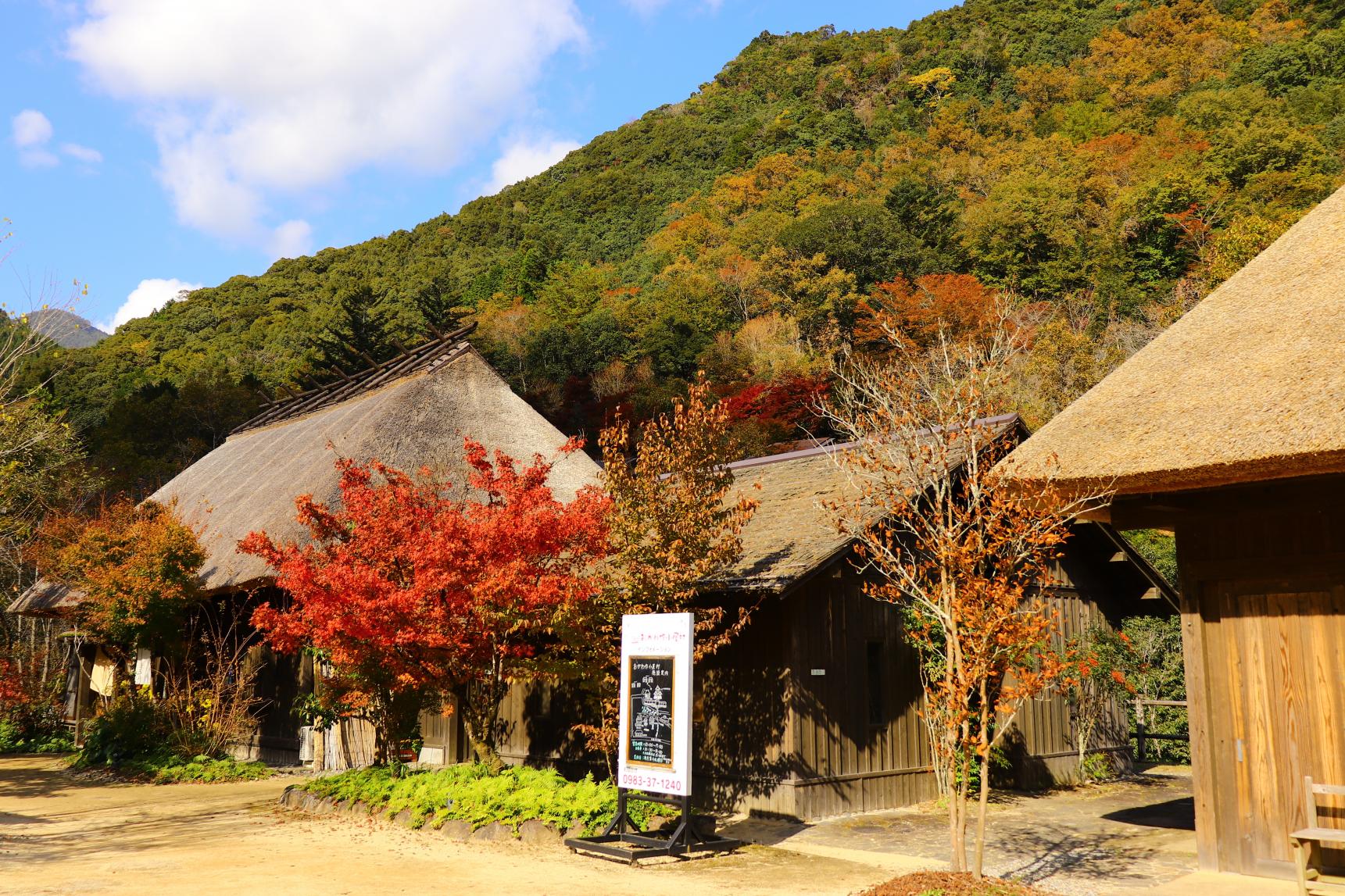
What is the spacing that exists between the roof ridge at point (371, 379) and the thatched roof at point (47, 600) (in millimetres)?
7567

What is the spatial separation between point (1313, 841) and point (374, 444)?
17.1m

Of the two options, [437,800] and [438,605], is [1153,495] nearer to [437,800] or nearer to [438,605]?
[438,605]

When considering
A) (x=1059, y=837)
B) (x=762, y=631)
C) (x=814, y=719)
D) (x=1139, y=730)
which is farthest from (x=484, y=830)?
(x=1139, y=730)

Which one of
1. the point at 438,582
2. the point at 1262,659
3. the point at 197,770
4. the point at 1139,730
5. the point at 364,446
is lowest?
the point at 197,770

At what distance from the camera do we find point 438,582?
40.1ft

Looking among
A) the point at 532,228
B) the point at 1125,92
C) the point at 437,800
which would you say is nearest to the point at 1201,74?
the point at 1125,92

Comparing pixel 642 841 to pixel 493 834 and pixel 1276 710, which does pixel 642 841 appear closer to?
pixel 493 834

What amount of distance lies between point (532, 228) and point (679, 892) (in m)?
68.1

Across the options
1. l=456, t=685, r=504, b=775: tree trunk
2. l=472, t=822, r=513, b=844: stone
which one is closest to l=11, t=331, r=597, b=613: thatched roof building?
l=456, t=685, r=504, b=775: tree trunk

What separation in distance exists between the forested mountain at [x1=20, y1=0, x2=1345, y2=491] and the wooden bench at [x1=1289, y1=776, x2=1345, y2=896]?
76.2 ft

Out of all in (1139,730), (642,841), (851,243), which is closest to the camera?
(642,841)

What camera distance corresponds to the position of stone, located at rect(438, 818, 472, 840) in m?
12.0

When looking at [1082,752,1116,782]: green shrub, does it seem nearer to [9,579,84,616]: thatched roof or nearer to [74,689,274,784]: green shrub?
[74,689,274,784]: green shrub

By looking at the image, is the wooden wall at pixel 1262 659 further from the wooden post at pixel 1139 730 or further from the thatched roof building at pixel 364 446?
the thatched roof building at pixel 364 446
